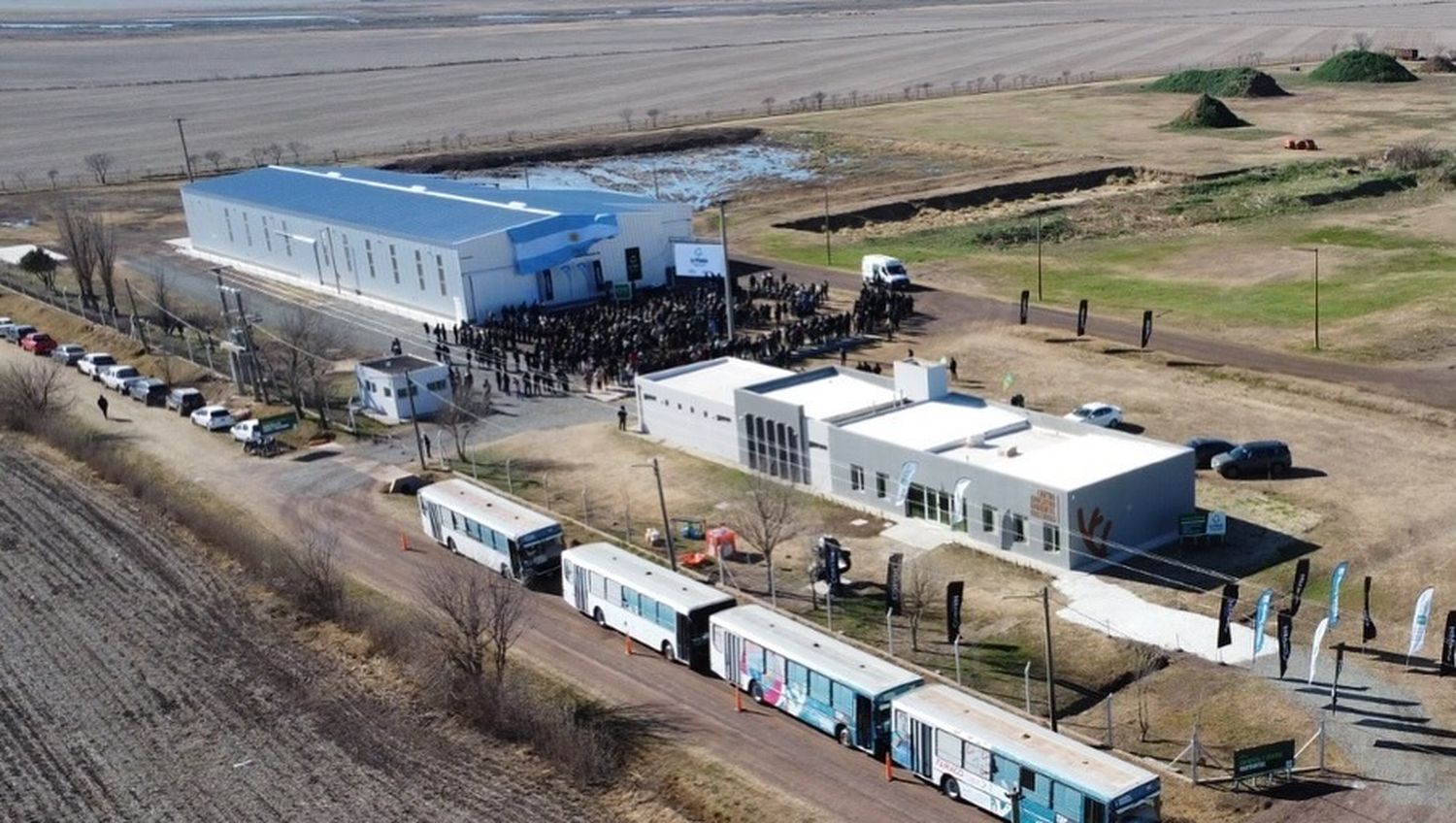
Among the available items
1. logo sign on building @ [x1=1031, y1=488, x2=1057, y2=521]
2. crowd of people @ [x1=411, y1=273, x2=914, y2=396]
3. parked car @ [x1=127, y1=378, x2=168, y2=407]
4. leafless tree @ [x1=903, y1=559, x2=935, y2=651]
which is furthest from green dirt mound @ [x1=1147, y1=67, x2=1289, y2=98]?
leafless tree @ [x1=903, y1=559, x2=935, y2=651]

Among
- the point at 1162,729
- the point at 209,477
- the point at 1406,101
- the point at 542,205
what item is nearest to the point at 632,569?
the point at 1162,729

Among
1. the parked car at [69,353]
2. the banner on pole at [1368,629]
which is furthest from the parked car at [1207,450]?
the parked car at [69,353]

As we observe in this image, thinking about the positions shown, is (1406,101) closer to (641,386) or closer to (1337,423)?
(1337,423)

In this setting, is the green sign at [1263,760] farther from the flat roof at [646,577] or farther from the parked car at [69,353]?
the parked car at [69,353]

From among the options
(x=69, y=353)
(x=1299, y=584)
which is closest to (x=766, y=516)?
(x=1299, y=584)

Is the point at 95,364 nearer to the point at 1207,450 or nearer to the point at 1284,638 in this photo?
the point at 1207,450

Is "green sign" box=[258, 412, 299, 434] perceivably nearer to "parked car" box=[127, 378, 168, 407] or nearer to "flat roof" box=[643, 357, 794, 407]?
"parked car" box=[127, 378, 168, 407]
